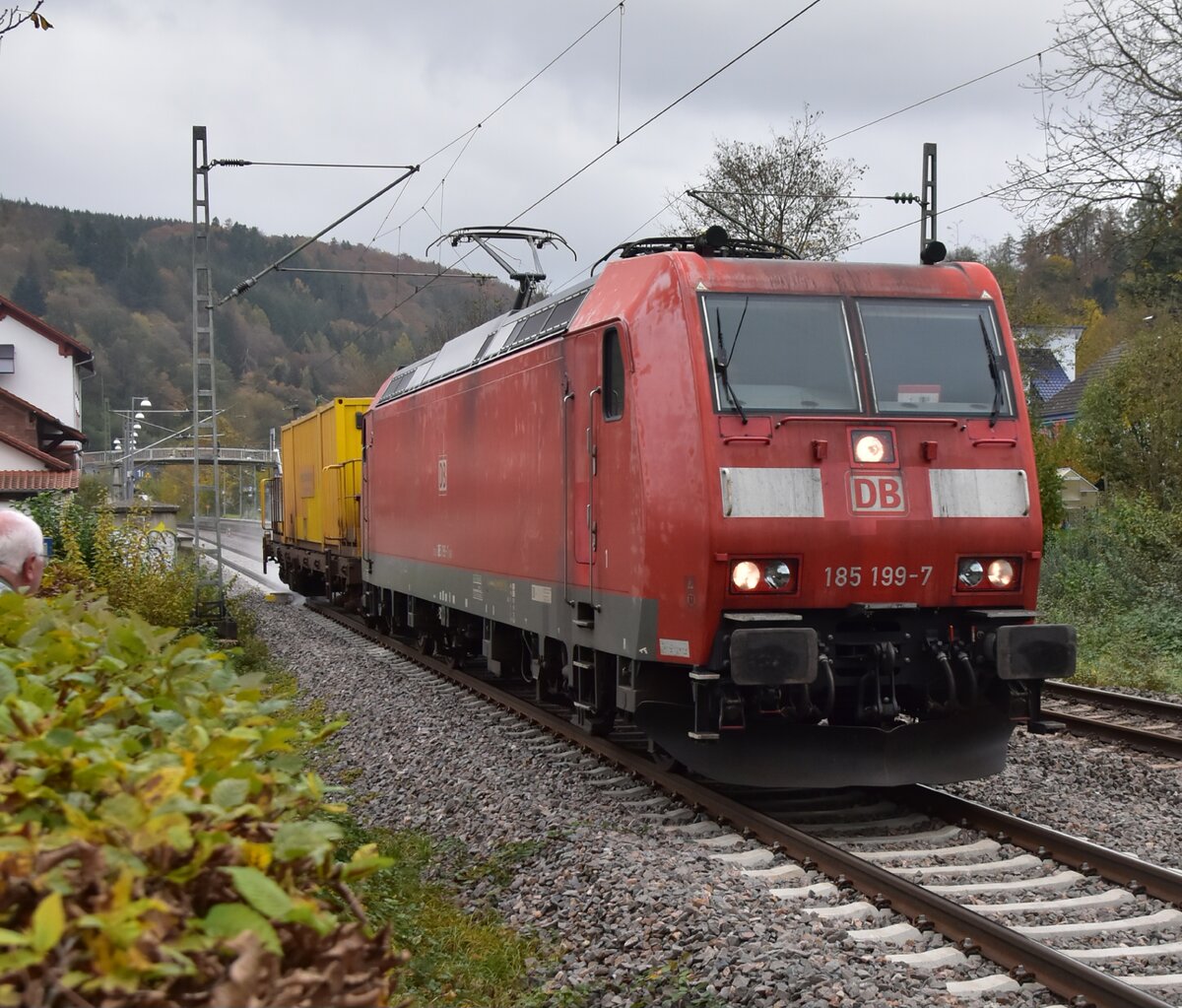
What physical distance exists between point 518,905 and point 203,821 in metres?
4.24

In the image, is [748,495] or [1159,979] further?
[748,495]

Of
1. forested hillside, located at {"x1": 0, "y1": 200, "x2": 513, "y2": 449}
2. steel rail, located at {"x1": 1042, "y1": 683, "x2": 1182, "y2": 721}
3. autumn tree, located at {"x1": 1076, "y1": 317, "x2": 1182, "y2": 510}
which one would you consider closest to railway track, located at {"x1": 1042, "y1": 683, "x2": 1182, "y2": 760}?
steel rail, located at {"x1": 1042, "y1": 683, "x2": 1182, "y2": 721}

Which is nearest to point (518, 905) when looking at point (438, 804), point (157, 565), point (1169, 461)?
point (438, 804)

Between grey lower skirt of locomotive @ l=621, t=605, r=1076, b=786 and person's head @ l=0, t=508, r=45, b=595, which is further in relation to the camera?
grey lower skirt of locomotive @ l=621, t=605, r=1076, b=786

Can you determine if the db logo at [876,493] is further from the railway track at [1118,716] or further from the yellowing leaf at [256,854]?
the yellowing leaf at [256,854]

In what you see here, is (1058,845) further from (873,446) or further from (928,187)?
(928,187)

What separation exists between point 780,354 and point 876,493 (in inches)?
39.8

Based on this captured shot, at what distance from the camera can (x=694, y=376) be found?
7820mm

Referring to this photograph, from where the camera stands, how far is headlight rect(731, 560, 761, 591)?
761 cm

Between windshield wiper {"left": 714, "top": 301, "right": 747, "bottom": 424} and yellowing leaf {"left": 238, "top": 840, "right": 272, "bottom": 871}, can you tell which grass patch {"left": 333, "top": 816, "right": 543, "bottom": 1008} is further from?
windshield wiper {"left": 714, "top": 301, "right": 747, "bottom": 424}

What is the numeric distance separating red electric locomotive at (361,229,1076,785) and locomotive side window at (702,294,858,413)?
0.01 m

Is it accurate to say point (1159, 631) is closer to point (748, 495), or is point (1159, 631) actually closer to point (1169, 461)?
point (1169, 461)

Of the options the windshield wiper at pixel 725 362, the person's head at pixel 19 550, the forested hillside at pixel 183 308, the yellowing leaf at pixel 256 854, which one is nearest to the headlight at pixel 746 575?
the windshield wiper at pixel 725 362

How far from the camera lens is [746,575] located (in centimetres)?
763
